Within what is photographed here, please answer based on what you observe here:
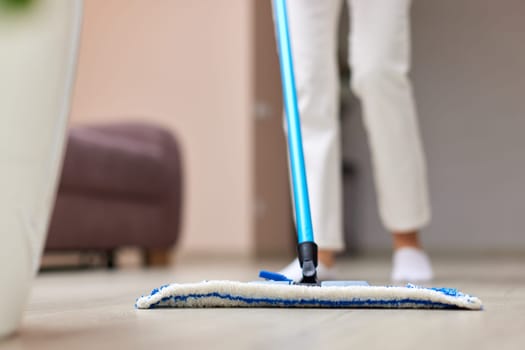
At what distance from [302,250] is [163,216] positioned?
7.42ft

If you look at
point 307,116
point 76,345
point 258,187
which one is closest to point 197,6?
point 258,187

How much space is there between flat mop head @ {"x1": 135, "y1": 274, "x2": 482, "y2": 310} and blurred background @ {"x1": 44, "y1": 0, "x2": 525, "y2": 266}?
2.54 m

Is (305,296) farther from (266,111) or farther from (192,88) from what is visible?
(192,88)

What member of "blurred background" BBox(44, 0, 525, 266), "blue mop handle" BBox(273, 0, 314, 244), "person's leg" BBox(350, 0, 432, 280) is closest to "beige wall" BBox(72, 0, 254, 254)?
"blurred background" BBox(44, 0, 525, 266)

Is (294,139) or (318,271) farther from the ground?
(294,139)

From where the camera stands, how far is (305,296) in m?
0.88

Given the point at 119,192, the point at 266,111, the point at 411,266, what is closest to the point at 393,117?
the point at 411,266

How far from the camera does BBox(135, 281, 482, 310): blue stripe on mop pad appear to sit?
88 centimetres

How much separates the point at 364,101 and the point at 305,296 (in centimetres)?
96

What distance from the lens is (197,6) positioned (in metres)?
4.82

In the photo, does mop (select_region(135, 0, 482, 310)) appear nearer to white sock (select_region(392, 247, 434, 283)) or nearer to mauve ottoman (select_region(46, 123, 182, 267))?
white sock (select_region(392, 247, 434, 283))

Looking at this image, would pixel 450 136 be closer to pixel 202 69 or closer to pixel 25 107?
pixel 202 69

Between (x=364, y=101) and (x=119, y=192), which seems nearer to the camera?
(x=364, y=101)

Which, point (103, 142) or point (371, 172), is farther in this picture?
point (371, 172)
